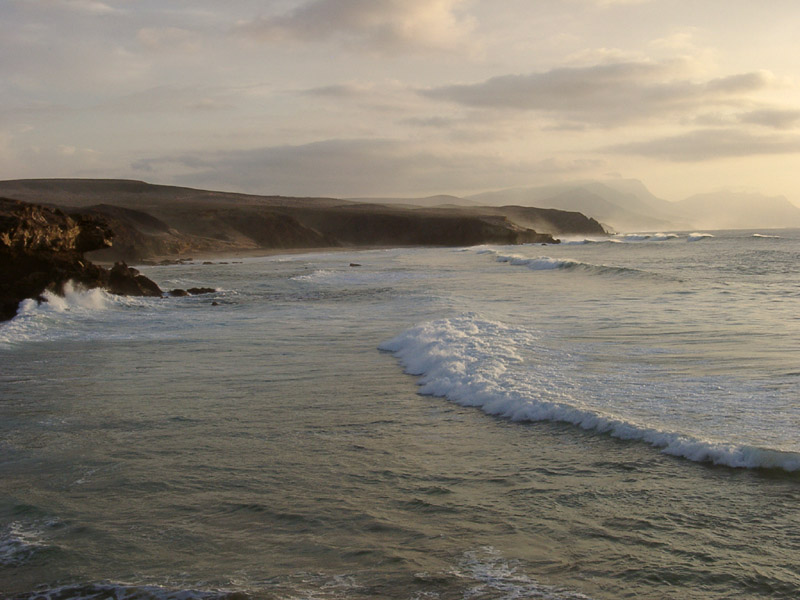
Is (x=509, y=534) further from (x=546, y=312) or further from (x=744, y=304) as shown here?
(x=744, y=304)

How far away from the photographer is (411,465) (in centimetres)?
618

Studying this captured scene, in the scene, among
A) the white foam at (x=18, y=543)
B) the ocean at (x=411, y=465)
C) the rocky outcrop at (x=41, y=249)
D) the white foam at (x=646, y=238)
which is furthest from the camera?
the white foam at (x=646, y=238)

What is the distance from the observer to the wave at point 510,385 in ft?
20.3

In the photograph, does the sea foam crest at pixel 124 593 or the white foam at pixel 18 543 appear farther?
the white foam at pixel 18 543

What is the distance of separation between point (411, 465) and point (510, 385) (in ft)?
10.6

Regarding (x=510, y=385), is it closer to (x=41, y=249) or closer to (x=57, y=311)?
(x=57, y=311)

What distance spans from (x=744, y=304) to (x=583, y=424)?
12.3 m

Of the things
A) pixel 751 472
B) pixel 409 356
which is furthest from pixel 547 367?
pixel 751 472

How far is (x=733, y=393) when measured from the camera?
8.22 metres

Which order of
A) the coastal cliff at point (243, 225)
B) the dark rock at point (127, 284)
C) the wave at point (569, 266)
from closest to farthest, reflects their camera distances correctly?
1. the dark rock at point (127, 284)
2. the wave at point (569, 266)
3. the coastal cliff at point (243, 225)

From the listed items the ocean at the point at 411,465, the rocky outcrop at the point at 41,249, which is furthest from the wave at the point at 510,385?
the rocky outcrop at the point at 41,249

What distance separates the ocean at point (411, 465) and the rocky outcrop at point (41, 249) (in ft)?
19.3

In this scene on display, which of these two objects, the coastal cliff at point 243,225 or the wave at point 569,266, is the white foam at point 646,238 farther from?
the wave at point 569,266

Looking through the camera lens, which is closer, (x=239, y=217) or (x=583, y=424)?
(x=583, y=424)
